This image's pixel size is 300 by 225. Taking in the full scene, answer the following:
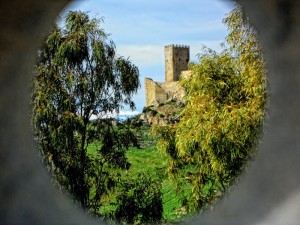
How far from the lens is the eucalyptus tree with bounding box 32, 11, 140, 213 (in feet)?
21.9

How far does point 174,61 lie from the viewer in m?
45.7

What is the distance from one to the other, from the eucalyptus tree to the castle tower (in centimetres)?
3743

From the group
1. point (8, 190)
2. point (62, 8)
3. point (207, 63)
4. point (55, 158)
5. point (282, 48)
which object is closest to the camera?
point (8, 190)

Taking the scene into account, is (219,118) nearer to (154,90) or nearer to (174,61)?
(154,90)

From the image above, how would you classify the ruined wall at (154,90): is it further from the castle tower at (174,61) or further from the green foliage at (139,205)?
the green foliage at (139,205)

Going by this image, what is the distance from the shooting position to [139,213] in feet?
24.3

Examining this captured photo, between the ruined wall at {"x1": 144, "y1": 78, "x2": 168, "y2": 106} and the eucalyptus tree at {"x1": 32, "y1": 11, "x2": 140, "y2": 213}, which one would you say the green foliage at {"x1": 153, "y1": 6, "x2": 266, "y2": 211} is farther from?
the ruined wall at {"x1": 144, "y1": 78, "x2": 168, "y2": 106}

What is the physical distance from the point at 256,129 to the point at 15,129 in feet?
14.2

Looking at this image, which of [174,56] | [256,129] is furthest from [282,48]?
[174,56]

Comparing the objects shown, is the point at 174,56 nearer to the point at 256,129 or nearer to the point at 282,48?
the point at 256,129

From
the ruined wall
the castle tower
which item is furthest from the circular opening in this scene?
the castle tower

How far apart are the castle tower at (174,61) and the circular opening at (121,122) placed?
120 ft

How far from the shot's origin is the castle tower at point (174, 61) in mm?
45031

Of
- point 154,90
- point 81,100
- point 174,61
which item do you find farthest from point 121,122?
point 174,61
